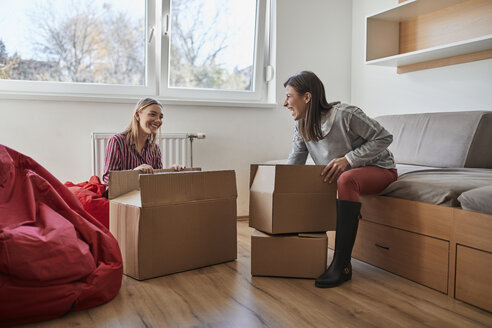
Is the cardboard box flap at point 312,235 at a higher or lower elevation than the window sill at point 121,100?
lower

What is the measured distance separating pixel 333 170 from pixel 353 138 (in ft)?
0.73

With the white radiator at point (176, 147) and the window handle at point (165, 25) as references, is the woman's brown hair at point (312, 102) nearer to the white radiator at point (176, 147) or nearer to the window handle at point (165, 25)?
the white radiator at point (176, 147)

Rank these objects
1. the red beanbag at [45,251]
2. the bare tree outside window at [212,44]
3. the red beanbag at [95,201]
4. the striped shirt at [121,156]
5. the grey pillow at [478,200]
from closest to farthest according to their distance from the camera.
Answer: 1. the red beanbag at [45,251]
2. the grey pillow at [478,200]
3. the red beanbag at [95,201]
4. the striped shirt at [121,156]
5. the bare tree outside window at [212,44]

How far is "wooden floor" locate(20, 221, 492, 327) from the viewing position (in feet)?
4.67

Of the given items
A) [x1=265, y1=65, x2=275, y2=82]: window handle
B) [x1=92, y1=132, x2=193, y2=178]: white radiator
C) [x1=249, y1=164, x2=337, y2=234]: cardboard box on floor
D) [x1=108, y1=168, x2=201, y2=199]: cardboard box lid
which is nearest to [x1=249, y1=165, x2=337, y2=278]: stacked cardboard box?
[x1=249, y1=164, x2=337, y2=234]: cardboard box on floor

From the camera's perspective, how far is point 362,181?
1858mm

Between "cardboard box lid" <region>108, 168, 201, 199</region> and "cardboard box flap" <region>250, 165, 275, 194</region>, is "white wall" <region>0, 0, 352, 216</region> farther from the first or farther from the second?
"cardboard box flap" <region>250, 165, 275, 194</region>

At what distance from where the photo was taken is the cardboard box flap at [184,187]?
1802 millimetres

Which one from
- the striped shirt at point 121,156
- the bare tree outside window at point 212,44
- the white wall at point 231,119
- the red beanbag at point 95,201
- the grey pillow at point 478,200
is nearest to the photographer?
the grey pillow at point 478,200

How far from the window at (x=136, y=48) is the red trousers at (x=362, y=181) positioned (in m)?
1.62

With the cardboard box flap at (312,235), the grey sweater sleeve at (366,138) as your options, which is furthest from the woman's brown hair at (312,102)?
the cardboard box flap at (312,235)

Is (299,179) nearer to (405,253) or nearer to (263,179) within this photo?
(263,179)

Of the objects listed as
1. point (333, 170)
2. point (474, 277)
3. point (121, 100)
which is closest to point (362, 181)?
point (333, 170)

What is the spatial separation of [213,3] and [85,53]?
99 centimetres
